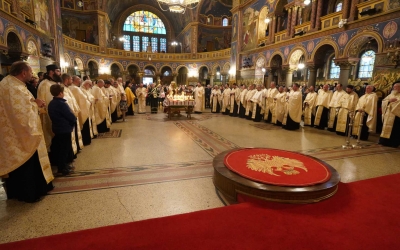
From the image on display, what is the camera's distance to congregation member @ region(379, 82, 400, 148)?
230 inches

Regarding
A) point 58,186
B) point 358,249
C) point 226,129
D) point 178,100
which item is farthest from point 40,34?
point 358,249

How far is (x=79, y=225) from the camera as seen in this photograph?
2338 millimetres

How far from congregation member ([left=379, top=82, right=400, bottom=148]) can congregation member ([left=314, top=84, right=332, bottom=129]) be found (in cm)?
227

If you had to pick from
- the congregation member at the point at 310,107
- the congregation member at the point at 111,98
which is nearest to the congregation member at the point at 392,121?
the congregation member at the point at 310,107

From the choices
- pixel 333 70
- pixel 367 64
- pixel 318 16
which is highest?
pixel 318 16

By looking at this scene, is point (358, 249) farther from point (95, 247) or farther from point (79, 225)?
point (79, 225)

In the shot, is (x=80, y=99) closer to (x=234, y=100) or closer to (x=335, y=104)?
(x=335, y=104)

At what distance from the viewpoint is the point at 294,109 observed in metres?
8.27

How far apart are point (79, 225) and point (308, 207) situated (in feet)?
8.25

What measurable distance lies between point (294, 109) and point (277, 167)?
5.76 meters

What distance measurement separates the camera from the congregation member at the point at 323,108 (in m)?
8.26

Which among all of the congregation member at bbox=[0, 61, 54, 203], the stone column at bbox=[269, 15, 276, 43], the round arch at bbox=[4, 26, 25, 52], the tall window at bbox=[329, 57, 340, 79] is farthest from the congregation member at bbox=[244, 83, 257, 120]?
the round arch at bbox=[4, 26, 25, 52]

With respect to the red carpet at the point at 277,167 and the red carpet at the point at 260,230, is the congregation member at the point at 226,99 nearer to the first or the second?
the red carpet at the point at 277,167

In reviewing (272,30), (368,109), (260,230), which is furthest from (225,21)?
(260,230)
